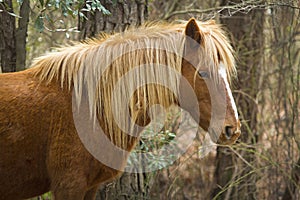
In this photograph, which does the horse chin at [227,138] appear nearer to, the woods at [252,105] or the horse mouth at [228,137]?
the horse mouth at [228,137]

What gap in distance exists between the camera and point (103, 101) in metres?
3.90

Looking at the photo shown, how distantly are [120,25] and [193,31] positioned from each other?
1402 mm

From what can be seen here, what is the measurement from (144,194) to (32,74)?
1.83 meters

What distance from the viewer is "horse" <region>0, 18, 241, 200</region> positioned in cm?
377

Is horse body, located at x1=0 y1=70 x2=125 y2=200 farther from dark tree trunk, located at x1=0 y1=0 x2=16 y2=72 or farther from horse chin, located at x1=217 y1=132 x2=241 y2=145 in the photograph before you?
dark tree trunk, located at x1=0 y1=0 x2=16 y2=72

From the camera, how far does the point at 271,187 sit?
686cm

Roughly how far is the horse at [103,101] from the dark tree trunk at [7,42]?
122 centimetres

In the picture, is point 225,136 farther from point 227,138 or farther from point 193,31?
point 193,31

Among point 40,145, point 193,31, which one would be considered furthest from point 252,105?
point 40,145

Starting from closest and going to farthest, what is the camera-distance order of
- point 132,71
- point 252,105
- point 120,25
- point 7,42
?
point 132,71 < point 120,25 < point 7,42 < point 252,105

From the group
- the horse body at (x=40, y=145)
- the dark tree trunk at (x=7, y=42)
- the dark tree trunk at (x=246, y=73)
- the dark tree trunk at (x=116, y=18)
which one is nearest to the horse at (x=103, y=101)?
the horse body at (x=40, y=145)

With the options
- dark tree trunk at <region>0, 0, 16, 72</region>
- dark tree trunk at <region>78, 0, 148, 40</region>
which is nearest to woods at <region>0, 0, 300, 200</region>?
dark tree trunk at <region>0, 0, 16, 72</region>

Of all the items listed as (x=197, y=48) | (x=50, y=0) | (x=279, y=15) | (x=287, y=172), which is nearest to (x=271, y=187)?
(x=287, y=172)

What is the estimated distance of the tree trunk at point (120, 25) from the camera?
16.4 feet
